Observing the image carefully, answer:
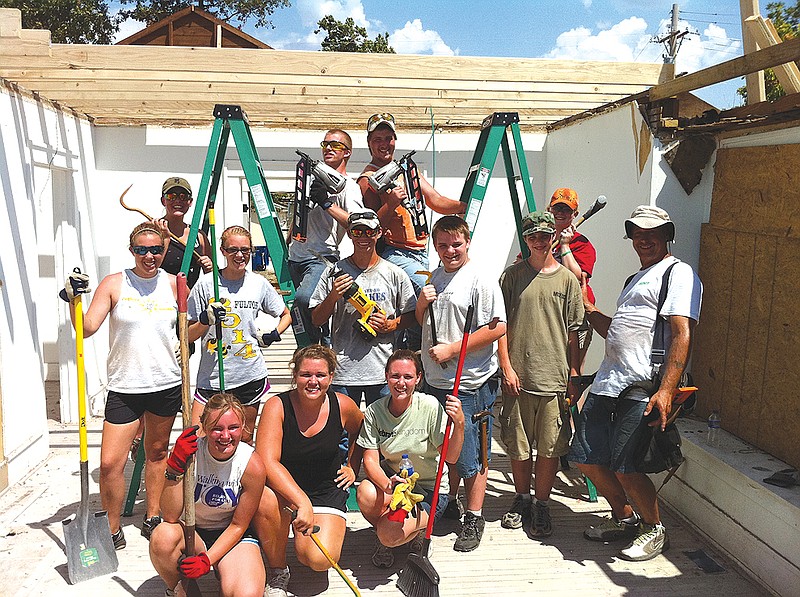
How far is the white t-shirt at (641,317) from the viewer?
9.51 ft

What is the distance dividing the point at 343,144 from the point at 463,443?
1.63 metres

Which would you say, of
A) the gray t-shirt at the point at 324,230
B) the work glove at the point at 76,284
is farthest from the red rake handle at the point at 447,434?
the work glove at the point at 76,284

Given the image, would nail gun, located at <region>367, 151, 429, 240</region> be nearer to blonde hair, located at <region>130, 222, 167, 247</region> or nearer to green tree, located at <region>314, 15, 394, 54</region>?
blonde hair, located at <region>130, 222, 167, 247</region>

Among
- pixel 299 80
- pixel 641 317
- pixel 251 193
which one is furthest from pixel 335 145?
pixel 641 317

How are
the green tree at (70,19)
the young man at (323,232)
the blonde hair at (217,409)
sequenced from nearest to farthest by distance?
the blonde hair at (217,409) < the young man at (323,232) < the green tree at (70,19)

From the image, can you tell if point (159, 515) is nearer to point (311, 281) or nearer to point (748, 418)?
point (311, 281)

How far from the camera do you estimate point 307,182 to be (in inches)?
134

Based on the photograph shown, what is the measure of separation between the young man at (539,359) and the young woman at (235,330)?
119cm

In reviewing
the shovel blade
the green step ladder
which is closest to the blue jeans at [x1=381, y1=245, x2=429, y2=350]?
the green step ladder

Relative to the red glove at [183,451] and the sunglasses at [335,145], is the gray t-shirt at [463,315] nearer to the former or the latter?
the sunglasses at [335,145]

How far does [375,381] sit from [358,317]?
0.33 metres

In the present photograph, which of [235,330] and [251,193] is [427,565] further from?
[251,193]

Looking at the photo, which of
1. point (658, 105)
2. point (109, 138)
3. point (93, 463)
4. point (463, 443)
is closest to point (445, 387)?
point (463, 443)

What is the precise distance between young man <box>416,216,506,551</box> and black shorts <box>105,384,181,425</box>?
1.25 metres
